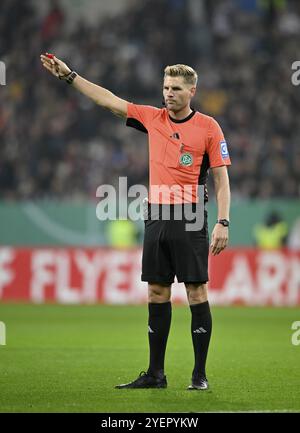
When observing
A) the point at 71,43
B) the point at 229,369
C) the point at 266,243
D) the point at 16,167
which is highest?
the point at 71,43

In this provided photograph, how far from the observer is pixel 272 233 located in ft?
60.4

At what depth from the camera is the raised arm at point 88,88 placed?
7.46 metres

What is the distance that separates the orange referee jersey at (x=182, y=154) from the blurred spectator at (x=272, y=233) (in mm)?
11011

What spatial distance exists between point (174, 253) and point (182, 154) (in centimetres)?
71

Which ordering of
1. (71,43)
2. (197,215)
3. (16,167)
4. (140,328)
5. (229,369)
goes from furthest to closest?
(71,43)
(16,167)
(140,328)
(229,369)
(197,215)

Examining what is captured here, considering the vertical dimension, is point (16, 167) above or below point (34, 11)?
below

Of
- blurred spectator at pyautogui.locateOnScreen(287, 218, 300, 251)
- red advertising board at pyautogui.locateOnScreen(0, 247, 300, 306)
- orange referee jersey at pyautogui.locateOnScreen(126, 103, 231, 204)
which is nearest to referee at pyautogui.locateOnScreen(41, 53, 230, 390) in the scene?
orange referee jersey at pyautogui.locateOnScreen(126, 103, 231, 204)

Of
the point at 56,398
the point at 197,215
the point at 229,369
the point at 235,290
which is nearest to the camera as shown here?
the point at 56,398

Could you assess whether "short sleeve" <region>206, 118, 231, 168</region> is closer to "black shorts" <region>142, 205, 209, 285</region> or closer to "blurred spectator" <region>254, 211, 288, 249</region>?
"black shorts" <region>142, 205, 209, 285</region>

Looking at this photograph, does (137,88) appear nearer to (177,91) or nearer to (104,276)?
(104,276)

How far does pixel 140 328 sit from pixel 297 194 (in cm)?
685

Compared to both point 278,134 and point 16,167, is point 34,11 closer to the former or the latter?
point 16,167

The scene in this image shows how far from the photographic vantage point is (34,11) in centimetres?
2244

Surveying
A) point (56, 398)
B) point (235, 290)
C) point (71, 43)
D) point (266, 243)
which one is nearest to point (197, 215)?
point (56, 398)
